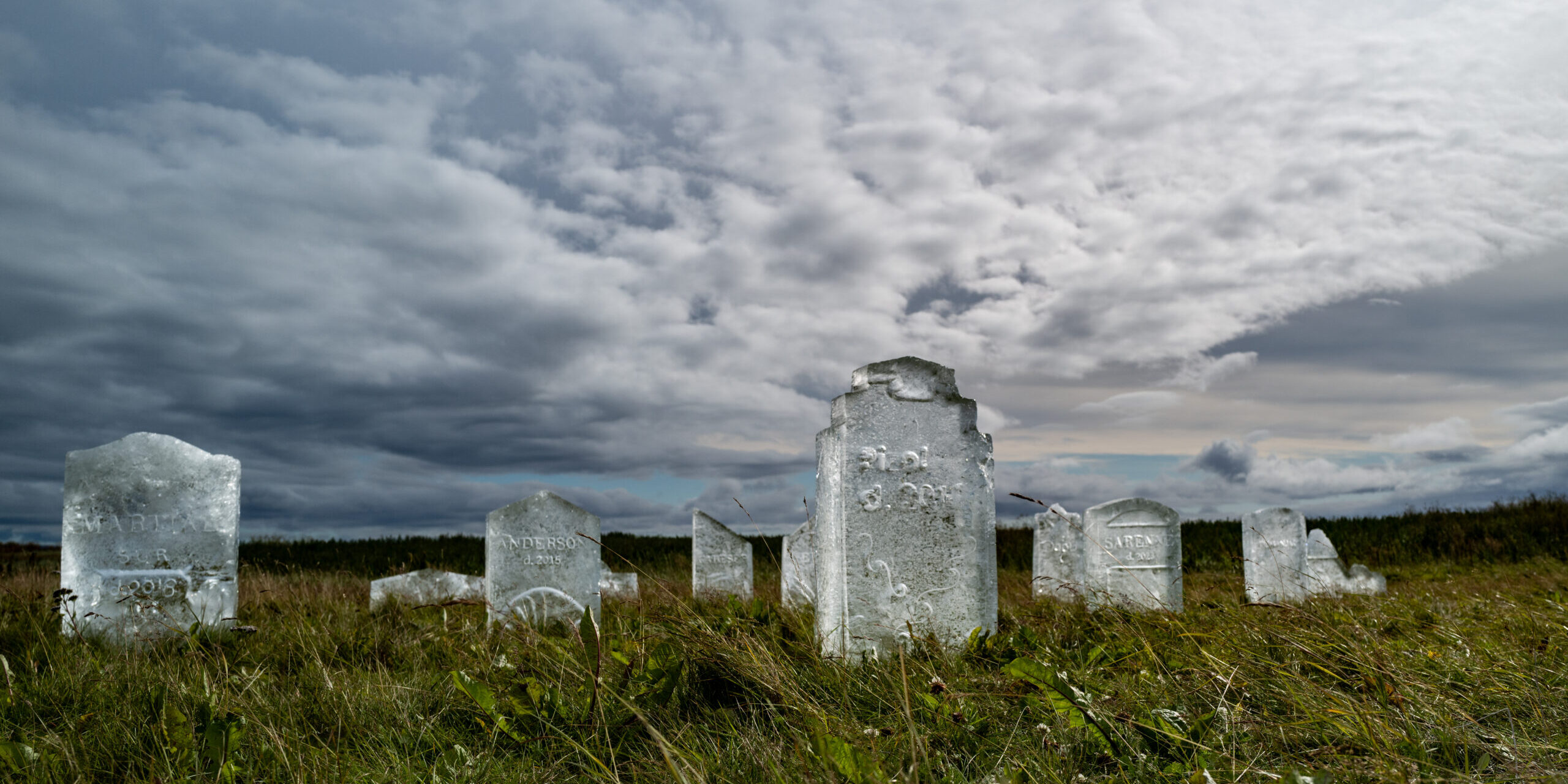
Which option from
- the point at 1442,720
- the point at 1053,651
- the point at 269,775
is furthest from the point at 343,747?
the point at 1442,720

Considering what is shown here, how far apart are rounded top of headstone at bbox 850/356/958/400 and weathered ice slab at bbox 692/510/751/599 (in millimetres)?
6505

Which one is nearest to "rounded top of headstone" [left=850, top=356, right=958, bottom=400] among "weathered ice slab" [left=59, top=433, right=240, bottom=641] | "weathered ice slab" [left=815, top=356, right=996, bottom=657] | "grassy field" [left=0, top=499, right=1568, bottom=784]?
"weathered ice slab" [left=815, top=356, right=996, bottom=657]

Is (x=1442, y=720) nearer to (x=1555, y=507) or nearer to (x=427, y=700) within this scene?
(x=427, y=700)

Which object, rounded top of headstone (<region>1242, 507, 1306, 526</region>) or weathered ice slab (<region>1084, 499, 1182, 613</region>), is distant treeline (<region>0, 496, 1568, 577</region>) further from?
weathered ice slab (<region>1084, 499, 1182, 613</region>)

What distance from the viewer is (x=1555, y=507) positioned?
65.5ft

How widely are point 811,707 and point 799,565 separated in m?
7.44

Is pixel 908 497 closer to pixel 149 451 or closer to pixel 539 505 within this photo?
pixel 539 505

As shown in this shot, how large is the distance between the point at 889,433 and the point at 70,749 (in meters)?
4.21

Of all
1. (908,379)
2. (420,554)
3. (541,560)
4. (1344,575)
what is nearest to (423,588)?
(541,560)

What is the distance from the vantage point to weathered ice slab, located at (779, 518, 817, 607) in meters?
9.24

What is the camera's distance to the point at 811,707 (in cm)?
317

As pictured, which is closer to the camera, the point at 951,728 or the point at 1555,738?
the point at 1555,738

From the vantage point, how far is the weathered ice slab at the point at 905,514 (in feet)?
16.8

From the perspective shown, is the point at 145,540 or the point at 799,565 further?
the point at 799,565
